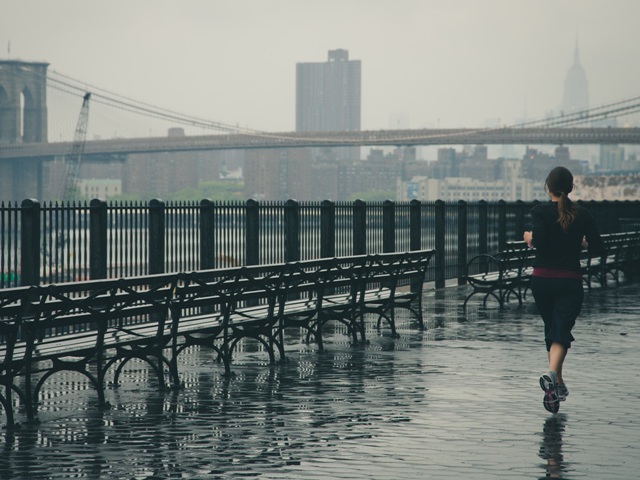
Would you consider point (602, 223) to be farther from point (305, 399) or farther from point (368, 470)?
point (368, 470)

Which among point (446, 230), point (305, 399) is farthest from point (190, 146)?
point (305, 399)

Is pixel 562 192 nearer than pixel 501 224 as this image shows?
Yes

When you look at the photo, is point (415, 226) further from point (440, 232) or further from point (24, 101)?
point (24, 101)

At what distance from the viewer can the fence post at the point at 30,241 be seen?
11969 mm

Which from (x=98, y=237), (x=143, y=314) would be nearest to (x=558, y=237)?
(x=143, y=314)

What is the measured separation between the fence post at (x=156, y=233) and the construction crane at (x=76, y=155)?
78179mm

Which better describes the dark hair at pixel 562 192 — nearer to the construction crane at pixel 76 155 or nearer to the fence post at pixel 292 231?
the fence post at pixel 292 231

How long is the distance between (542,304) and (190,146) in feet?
280

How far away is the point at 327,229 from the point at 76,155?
3161 inches

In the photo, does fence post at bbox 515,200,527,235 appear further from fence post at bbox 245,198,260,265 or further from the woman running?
the woman running

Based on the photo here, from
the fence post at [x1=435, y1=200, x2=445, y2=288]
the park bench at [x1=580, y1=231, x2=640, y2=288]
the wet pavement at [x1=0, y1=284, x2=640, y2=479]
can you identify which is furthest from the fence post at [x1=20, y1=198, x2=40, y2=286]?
the fence post at [x1=435, y1=200, x2=445, y2=288]

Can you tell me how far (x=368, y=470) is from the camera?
618 centimetres

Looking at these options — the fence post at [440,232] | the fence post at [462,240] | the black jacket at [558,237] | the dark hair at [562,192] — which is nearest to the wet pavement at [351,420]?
the black jacket at [558,237]

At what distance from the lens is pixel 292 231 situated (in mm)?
17172
